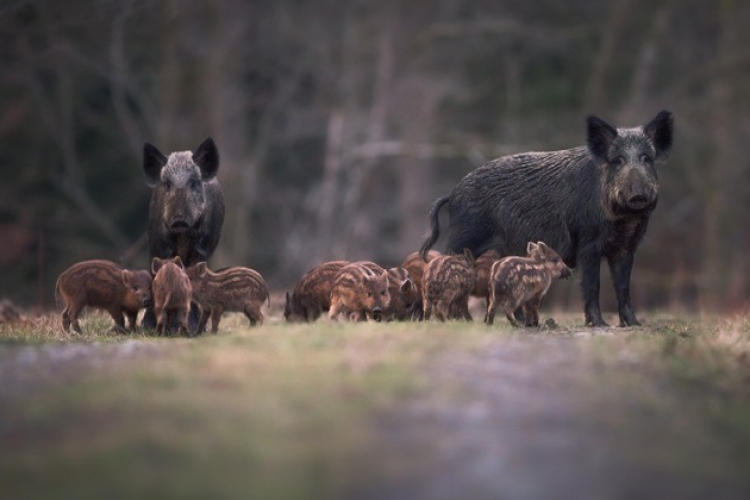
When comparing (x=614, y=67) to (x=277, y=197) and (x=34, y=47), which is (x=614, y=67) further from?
(x=34, y=47)

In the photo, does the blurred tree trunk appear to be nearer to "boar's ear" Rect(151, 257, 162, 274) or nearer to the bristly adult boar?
the bristly adult boar

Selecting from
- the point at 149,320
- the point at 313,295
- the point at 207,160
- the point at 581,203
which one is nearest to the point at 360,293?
the point at 313,295

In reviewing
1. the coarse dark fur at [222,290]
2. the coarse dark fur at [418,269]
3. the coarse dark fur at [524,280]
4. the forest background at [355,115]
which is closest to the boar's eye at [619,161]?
the coarse dark fur at [524,280]

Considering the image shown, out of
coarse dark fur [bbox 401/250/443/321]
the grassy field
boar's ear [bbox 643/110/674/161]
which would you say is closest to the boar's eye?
boar's ear [bbox 643/110/674/161]

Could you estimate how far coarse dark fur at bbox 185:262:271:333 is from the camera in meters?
10.6

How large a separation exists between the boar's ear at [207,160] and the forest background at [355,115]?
8.93m

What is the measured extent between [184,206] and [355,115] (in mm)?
17621

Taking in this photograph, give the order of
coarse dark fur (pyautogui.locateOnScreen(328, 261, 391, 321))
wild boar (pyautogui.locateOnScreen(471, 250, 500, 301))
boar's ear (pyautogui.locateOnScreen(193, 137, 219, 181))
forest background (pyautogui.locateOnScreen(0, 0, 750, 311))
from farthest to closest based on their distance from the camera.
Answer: forest background (pyautogui.locateOnScreen(0, 0, 750, 311)), boar's ear (pyautogui.locateOnScreen(193, 137, 219, 181)), wild boar (pyautogui.locateOnScreen(471, 250, 500, 301)), coarse dark fur (pyautogui.locateOnScreen(328, 261, 391, 321))

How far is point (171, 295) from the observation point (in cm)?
1013

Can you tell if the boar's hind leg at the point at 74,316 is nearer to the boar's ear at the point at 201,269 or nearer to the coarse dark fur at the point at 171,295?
the coarse dark fur at the point at 171,295

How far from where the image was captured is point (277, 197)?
29734 millimetres

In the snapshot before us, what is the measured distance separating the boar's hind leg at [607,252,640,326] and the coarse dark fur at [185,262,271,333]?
3161 millimetres

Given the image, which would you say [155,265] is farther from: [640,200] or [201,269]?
[640,200]

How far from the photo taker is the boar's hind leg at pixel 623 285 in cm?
1161
